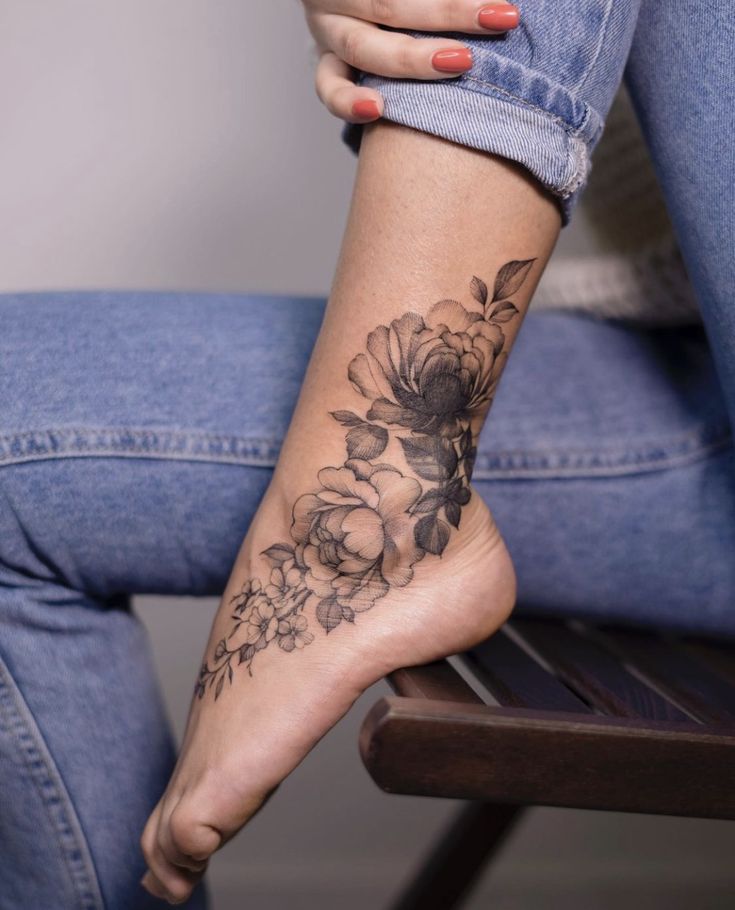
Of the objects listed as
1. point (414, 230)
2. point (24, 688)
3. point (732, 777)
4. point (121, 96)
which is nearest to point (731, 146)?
point (414, 230)

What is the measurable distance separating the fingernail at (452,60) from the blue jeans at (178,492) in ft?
0.44

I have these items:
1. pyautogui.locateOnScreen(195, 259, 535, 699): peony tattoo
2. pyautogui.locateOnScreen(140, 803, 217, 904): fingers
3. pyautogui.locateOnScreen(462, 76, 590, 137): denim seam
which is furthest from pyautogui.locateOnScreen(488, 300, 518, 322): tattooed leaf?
pyautogui.locateOnScreen(140, 803, 217, 904): fingers

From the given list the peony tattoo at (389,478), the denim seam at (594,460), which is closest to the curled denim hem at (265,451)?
the denim seam at (594,460)

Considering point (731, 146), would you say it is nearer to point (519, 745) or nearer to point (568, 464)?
point (568, 464)

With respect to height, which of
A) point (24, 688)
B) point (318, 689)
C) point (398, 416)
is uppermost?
point (398, 416)

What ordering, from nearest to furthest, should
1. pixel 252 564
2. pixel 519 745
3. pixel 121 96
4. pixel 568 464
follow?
pixel 519 745 → pixel 252 564 → pixel 568 464 → pixel 121 96

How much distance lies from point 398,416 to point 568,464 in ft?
0.63

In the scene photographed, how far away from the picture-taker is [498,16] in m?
0.51

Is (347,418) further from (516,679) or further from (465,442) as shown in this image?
(516,679)

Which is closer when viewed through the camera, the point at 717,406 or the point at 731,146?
the point at 731,146

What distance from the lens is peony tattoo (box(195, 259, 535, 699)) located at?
57cm

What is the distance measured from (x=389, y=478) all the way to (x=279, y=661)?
0.42 feet

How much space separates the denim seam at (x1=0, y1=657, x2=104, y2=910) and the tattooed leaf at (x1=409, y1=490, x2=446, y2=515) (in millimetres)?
303

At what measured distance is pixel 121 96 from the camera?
1.36 meters
